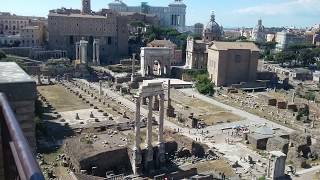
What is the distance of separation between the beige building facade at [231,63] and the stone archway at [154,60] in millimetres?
8495

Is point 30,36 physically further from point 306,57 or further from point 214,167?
point 214,167

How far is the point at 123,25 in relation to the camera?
3553 inches

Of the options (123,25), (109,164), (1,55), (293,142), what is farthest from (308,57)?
(109,164)

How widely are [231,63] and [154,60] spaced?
14370 mm

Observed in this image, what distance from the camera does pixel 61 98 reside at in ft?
173

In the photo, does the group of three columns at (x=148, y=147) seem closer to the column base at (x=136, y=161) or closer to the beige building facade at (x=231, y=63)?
→ the column base at (x=136, y=161)

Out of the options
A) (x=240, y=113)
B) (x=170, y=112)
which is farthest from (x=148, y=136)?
(x=240, y=113)

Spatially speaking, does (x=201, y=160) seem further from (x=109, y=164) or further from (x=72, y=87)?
(x=72, y=87)

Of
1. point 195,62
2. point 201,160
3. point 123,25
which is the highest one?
point 123,25

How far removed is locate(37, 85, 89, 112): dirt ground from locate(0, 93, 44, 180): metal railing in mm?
43566

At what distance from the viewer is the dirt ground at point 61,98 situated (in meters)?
48.1

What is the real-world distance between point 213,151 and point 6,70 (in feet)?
74.0

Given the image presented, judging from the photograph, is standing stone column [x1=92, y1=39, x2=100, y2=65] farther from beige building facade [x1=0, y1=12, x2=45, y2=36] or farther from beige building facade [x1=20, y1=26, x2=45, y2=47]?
beige building facade [x1=0, y1=12, x2=45, y2=36]

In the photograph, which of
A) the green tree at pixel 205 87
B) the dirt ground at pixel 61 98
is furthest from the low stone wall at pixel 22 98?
the green tree at pixel 205 87
